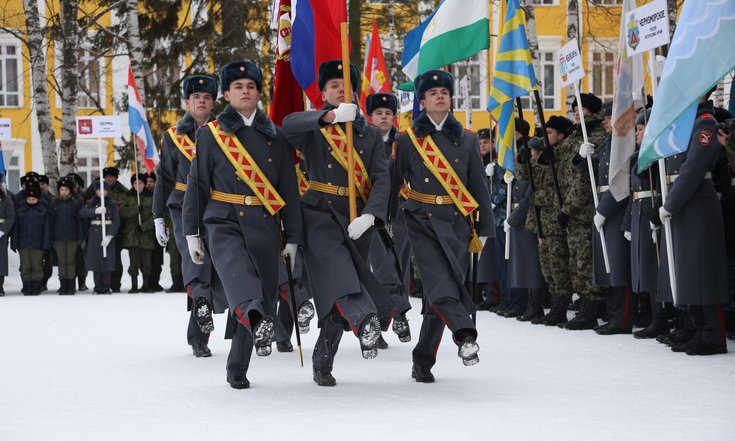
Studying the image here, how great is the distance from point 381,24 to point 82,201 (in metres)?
11.6

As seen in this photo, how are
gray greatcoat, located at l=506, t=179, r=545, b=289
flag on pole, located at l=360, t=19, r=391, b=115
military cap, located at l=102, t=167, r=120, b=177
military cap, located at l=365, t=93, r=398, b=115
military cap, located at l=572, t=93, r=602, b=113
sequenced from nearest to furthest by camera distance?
military cap, located at l=365, t=93, r=398, b=115 < military cap, located at l=572, t=93, r=602, b=113 < gray greatcoat, located at l=506, t=179, r=545, b=289 < flag on pole, located at l=360, t=19, r=391, b=115 < military cap, located at l=102, t=167, r=120, b=177

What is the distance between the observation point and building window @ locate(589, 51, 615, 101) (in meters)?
40.4

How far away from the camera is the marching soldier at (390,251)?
421 inches

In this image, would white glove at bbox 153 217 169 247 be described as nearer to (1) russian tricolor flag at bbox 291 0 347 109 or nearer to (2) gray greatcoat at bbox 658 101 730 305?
(1) russian tricolor flag at bbox 291 0 347 109

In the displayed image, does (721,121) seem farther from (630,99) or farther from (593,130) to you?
(593,130)

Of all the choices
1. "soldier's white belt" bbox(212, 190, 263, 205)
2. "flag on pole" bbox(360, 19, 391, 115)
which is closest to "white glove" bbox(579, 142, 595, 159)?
"soldier's white belt" bbox(212, 190, 263, 205)

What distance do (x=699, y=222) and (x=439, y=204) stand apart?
8.65ft

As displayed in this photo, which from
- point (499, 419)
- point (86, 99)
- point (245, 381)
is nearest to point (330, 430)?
point (499, 419)

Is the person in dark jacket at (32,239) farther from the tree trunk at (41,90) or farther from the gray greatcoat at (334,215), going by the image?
the gray greatcoat at (334,215)

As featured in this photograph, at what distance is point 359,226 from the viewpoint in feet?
26.6

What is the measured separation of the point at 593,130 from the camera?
40.3 ft

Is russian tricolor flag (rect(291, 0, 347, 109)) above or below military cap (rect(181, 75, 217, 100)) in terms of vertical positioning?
above

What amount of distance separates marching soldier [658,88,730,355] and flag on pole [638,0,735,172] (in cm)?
218

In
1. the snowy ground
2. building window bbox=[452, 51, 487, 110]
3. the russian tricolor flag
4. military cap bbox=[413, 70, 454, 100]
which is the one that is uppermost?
building window bbox=[452, 51, 487, 110]
